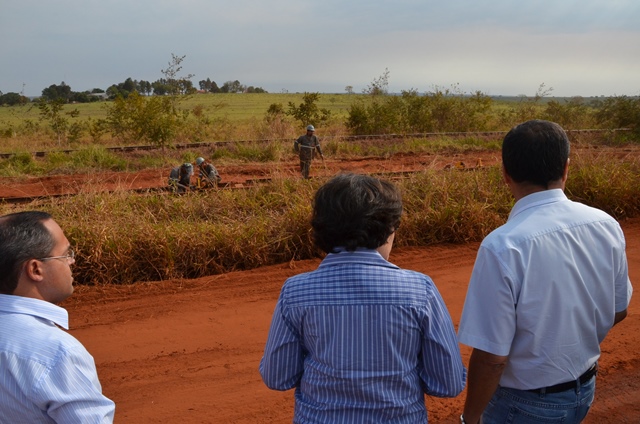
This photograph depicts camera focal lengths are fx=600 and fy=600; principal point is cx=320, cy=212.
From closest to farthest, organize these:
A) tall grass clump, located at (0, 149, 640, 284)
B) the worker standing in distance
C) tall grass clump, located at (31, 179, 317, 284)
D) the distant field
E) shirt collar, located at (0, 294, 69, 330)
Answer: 1. shirt collar, located at (0, 294, 69, 330)
2. tall grass clump, located at (31, 179, 317, 284)
3. tall grass clump, located at (0, 149, 640, 284)
4. the worker standing in distance
5. the distant field

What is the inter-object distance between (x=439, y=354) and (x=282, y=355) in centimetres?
50

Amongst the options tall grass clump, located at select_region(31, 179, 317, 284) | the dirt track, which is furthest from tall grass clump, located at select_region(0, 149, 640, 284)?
the dirt track

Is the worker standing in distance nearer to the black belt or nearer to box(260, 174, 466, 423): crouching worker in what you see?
the black belt

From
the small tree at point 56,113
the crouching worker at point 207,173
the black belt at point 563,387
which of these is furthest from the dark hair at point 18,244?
the small tree at point 56,113

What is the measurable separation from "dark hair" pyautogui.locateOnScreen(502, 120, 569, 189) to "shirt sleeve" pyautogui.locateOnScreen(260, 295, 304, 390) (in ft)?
3.16

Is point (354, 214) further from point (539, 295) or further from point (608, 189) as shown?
point (608, 189)

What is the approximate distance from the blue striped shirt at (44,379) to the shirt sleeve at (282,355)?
52cm

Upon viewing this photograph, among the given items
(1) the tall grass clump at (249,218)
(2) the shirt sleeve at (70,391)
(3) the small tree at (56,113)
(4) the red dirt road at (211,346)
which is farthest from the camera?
(3) the small tree at (56,113)

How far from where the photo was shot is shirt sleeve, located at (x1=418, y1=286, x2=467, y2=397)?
6.15 ft

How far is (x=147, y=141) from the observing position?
1964 cm

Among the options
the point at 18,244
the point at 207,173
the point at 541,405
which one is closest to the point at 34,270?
the point at 18,244

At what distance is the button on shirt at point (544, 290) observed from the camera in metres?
1.99

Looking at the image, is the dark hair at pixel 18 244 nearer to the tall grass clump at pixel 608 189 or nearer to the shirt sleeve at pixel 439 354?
the shirt sleeve at pixel 439 354

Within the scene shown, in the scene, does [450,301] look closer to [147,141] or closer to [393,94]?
[147,141]
